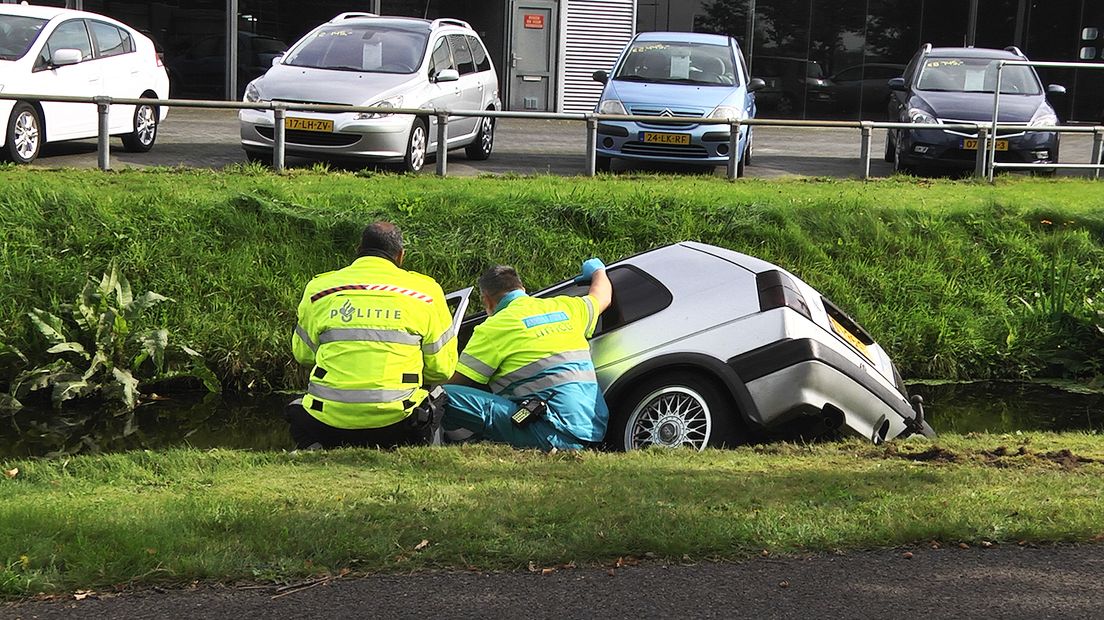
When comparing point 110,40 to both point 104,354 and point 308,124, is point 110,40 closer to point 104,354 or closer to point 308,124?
point 308,124

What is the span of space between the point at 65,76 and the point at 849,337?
10.5m

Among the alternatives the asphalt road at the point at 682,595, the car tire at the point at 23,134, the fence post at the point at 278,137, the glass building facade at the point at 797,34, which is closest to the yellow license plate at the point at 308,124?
the fence post at the point at 278,137

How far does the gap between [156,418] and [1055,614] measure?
25.4 feet

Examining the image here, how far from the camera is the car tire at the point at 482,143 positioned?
17.2 m

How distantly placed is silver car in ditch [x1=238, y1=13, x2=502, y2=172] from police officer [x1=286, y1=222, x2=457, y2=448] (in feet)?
24.8

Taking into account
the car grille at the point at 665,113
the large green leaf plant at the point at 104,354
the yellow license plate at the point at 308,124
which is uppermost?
the car grille at the point at 665,113

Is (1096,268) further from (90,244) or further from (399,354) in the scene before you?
(90,244)

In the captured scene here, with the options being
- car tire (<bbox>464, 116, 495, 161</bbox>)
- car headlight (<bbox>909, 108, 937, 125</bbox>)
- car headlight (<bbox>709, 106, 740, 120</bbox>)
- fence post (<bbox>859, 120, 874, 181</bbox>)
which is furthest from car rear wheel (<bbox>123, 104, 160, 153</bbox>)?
car headlight (<bbox>909, 108, 937, 125</bbox>)

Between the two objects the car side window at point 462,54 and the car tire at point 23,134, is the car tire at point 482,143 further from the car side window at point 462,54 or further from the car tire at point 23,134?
the car tire at point 23,134

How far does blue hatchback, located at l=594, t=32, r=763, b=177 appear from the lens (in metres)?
16.0

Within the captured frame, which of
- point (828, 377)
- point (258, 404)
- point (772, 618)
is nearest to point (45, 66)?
point (258, 404)

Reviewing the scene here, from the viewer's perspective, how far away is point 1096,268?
13.7 meters

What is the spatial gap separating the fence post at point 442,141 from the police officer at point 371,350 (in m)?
7.47

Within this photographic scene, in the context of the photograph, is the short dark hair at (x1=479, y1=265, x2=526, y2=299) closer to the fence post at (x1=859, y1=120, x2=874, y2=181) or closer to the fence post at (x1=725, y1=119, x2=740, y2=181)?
the fence post at (x1=725, y1=119, x2=740, y2=181)
